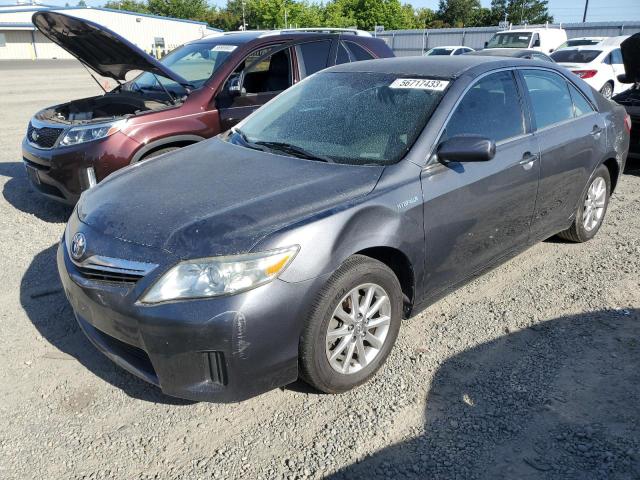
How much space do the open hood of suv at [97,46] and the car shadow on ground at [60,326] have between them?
202cm

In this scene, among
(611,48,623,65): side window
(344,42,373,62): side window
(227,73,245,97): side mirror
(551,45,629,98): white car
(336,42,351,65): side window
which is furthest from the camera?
(611,48,623,65): side window

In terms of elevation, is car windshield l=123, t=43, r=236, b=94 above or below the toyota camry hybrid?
above

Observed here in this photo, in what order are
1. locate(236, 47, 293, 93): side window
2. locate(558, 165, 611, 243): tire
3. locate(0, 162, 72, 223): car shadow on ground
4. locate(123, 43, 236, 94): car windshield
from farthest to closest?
1. locate(236, 47, 293, 93): side window
2. locate(123, 43, 236, 94): car windshield
3. locate(0, 162, 72, 223): car shadow on ground
4. locate(558, 165, 611, 243): tire

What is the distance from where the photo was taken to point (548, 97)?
14.0ft

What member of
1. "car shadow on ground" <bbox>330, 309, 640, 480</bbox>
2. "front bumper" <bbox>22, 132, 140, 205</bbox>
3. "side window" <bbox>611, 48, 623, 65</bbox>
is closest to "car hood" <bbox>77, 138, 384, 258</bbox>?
"car shadow on ground" <bbox>330, 309, 640, 480</bbox>

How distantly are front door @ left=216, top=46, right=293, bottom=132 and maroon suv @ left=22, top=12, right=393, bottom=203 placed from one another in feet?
0.03

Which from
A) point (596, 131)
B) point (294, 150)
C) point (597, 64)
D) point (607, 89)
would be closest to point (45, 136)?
point (294, 150)

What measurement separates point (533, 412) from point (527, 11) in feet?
263

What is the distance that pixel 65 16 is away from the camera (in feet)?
17.3

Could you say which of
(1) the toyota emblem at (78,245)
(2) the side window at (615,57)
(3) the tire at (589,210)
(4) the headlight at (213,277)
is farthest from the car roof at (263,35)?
(2) the side window at (615,57)

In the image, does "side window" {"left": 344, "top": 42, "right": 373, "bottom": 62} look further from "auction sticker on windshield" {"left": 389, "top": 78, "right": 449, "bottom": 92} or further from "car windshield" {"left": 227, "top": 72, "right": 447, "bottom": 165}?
"auction sticker on windshield" {"left": 389, "top": 78, "right": 449, "bottom": 92}

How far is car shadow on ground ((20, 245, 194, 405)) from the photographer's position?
304 cm

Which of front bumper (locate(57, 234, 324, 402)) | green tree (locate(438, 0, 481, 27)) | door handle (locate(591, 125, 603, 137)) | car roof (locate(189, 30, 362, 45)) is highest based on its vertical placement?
green tree (locate(438, 0, 481, 27))

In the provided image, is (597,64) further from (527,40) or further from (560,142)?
(560,142)
